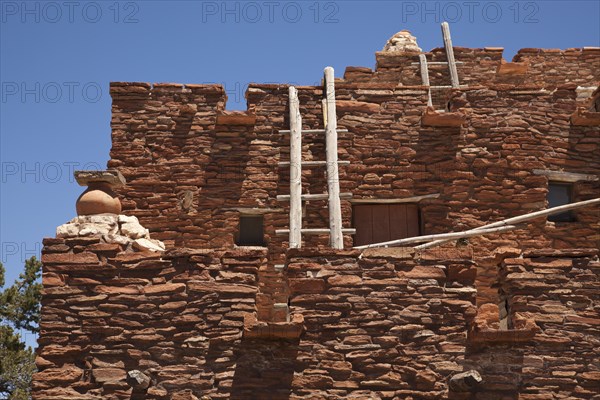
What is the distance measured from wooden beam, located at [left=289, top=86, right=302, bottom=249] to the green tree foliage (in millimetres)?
7248

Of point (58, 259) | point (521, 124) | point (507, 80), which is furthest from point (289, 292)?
point (507, 80)

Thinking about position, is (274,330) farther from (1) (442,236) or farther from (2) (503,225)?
(2) (503,225)

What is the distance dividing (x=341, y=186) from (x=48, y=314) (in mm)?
4686

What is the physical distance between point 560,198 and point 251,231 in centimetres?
416

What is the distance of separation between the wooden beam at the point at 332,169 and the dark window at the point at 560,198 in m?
2.93

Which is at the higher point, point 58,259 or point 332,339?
point 58,259

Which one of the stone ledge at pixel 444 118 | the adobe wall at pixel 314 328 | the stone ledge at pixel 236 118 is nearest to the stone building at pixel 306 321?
the adobe wall at pixel 314 328

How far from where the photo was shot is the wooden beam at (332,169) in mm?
11938

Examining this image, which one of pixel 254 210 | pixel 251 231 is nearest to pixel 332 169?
pixel 254 210

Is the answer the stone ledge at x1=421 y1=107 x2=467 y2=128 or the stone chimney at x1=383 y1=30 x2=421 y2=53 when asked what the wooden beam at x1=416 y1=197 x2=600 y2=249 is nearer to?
the stone ledge at x1=421 y1=107 x2=467 y2=128

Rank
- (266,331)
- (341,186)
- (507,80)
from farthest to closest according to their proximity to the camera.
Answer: (507,80)
(341,186)
(266,331)

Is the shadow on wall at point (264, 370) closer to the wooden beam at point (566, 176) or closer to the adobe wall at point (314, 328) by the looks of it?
the adobe wall at point (314, 328)

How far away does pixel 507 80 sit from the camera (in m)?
16.0

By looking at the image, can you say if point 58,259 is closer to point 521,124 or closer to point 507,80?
point 521,124
